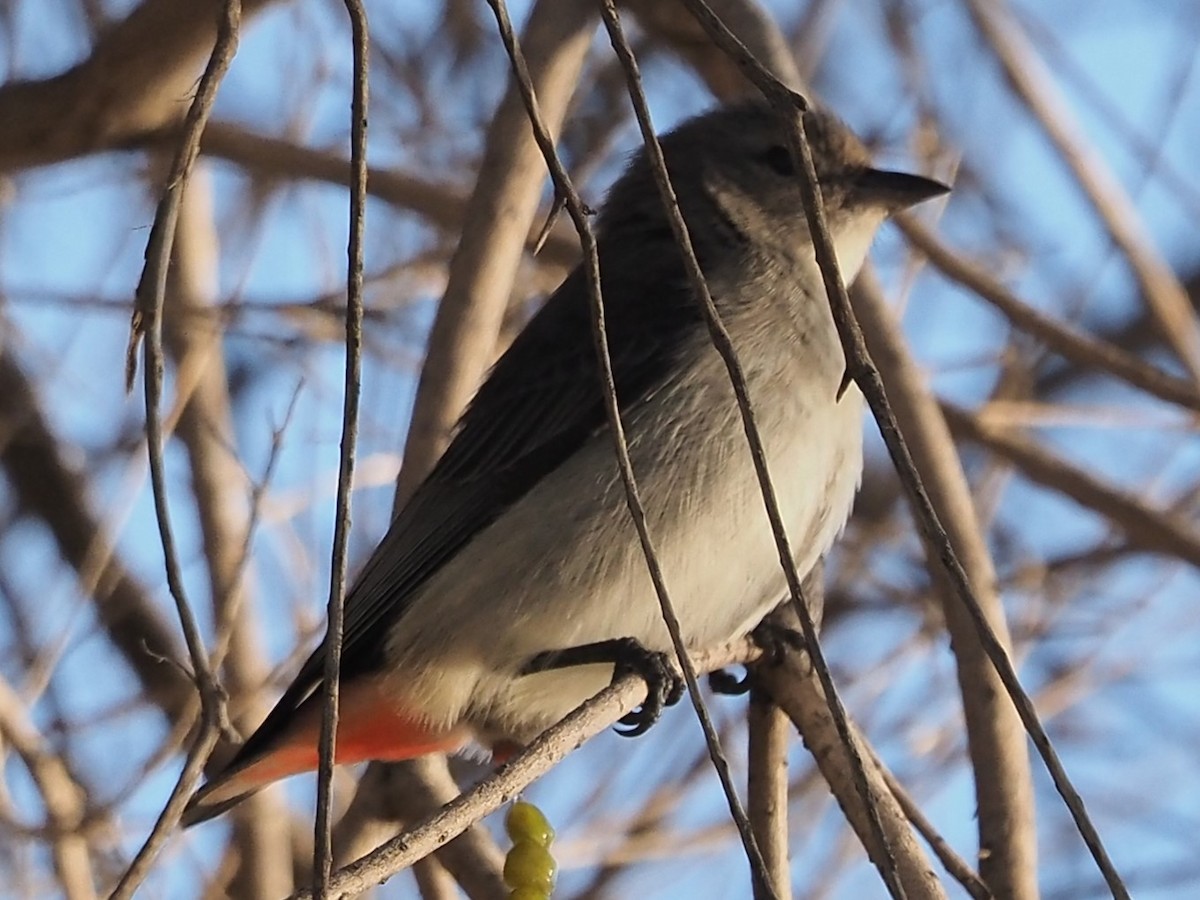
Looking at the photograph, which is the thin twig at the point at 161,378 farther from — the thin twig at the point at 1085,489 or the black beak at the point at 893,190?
the thin twig at the point at 1085,489

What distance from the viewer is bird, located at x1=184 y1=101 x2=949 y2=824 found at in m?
4.17

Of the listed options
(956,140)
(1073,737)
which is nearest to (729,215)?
(956,140)

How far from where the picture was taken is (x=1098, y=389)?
28.5 ft

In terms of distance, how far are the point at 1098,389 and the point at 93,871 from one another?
5.44 metres

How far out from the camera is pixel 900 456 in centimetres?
224

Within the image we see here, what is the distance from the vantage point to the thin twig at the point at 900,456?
2090 millimetres

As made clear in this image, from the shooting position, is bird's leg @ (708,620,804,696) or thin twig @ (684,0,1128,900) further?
bird's leg @ (708,620,804,696)

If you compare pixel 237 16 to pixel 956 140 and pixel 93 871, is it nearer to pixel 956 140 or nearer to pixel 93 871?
pixel 93 871

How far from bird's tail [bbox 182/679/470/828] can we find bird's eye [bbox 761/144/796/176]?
1871 mm

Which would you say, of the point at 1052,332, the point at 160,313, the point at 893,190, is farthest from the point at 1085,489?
the point at 160,313

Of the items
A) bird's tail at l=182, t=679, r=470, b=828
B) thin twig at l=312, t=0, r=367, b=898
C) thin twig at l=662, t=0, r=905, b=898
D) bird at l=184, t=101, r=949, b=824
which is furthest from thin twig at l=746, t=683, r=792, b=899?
thin twig at l=312, t=0, r=367, b=898

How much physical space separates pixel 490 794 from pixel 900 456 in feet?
3.28

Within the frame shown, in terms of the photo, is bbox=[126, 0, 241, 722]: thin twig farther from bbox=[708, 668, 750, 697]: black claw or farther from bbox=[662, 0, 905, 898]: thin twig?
bbox=[708, 668, 750, 697]: black claw

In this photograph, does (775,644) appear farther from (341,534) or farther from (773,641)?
(341,534)
